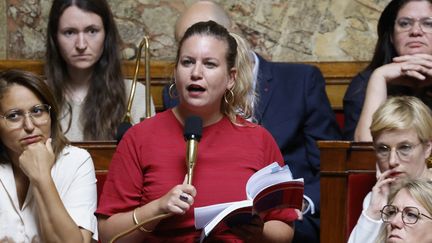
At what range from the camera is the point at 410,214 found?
9.70 feet

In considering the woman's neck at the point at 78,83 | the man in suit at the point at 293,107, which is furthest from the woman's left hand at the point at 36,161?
the woman's neck at the point at 78,83

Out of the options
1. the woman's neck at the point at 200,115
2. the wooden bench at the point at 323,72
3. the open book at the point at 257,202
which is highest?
the woman's neck at the point at 200,115

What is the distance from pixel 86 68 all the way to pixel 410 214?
188 centimetres

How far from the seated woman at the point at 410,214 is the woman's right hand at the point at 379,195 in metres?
0.25

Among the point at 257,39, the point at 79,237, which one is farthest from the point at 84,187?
the point at 257,39

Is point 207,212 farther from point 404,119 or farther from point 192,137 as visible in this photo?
point 404,119

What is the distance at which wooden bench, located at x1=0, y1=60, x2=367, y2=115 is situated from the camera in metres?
4.78

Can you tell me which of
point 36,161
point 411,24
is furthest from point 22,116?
point 411,24

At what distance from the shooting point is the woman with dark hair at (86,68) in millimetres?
4344

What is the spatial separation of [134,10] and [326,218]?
6.35 ft

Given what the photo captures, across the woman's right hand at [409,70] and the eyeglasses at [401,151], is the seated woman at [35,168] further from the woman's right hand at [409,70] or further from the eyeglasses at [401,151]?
the woman's right hand at [409,70]

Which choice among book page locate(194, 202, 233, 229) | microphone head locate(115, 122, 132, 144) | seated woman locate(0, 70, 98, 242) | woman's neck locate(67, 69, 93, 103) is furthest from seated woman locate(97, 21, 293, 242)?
woman's neck locate(67, 69, 93, 103)

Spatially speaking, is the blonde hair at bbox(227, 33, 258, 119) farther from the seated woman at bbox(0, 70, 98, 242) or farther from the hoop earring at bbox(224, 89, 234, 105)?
the seated woman at bbox(0, 70, 98, 242)

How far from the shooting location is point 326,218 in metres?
3.49
